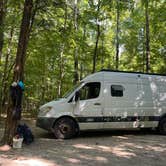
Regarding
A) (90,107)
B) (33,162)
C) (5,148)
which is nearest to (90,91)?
(90,107)

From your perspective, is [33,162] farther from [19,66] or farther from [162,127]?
[162,127]

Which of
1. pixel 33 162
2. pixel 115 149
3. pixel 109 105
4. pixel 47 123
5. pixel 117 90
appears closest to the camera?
pixel 33 162

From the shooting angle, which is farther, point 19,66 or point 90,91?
point 90,91

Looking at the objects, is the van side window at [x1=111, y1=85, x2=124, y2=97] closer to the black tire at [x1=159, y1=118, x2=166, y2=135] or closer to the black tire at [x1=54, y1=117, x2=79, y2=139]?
the black tire at [x1=54, y1=117, x2=79, y2=139]

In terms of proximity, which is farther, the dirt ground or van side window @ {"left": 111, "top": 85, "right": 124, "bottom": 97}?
van side window @ {"left": 111, "top": 85, "right": 124, "bottom": 97}

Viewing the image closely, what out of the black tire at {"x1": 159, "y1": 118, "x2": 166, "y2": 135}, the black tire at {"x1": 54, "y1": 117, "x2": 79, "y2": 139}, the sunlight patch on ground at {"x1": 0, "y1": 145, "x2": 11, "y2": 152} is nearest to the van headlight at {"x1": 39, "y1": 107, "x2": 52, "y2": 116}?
the black tire at {"x1": 54, "y1": 117, "x2": 79, "y2": 139}

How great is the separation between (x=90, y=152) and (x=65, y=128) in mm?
2270

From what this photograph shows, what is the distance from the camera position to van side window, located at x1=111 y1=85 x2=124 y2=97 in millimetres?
9273

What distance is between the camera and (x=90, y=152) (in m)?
6.55

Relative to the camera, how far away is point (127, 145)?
754 cm

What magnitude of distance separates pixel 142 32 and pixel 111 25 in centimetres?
397

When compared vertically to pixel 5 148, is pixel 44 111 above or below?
above

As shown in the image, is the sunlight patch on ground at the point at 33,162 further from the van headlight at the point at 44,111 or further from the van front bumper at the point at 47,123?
the van headlight at the point at 44,111

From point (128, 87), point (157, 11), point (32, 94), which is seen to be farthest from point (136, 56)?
point (128, 87)
